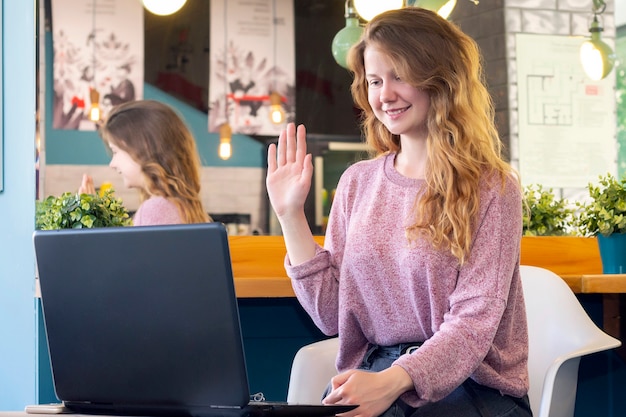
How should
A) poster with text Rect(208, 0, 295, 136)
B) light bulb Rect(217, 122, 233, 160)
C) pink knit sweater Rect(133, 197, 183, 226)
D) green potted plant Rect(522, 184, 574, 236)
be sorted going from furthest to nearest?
poster with text Rect(208, 0, 295, 136) → light bulb Rect(217, 122, 233, 160) → green potted plant Rect(522, 184, 574, 236) → pink knit sweater Rect(133, 197, 183, 226)

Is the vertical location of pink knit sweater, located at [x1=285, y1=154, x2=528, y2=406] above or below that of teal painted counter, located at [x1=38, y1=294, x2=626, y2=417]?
above

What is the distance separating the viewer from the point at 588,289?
7.12ft

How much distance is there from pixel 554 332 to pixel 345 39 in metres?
1.57

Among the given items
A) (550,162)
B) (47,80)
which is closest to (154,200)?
(47,80)

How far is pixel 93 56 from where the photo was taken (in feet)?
10.5

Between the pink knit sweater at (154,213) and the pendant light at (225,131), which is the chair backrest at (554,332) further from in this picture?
the pendant light at (225,131)

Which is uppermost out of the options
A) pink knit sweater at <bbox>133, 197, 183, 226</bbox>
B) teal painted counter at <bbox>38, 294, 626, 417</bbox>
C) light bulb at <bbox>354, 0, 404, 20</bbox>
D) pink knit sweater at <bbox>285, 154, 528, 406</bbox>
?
light bulb at <bbox>354, 0, 404, 20</bbox>

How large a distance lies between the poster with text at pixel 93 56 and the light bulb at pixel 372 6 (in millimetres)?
766

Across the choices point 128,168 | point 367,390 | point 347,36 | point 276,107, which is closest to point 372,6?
point 347,36

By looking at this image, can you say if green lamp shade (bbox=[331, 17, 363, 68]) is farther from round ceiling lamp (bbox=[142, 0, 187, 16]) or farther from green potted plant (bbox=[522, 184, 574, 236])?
green potted plant (bbox=[522, 184, 574, 236])

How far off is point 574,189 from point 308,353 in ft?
5.43

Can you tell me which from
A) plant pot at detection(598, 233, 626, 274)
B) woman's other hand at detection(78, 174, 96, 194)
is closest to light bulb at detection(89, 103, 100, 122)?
woman's other hand at detection(78, 174, 96, 194)

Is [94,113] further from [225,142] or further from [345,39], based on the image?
[345,39]

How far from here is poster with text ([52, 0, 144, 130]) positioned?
299cm
